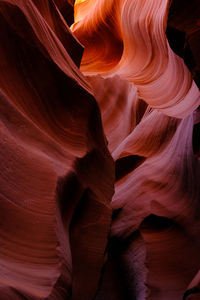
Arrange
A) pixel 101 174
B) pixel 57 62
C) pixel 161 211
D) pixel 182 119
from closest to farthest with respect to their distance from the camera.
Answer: pixel 57 62 → pixel 101 174 → pixel 161 211 → pixel 182 119

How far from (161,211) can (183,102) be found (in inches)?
61.8

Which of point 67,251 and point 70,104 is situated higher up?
point 70,104

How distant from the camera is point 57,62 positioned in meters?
2.47

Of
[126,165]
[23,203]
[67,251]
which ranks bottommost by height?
[126,165]

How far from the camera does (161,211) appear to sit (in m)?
3.20

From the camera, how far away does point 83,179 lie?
236 cm

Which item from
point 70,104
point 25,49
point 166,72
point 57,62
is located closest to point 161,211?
point 70,104

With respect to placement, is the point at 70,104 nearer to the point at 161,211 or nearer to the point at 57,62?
the point at 57,62

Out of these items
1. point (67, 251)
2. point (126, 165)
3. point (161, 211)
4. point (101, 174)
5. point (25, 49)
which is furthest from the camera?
point (126, 165)

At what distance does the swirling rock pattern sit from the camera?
67.7 inches

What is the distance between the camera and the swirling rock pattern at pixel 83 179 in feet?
5.64

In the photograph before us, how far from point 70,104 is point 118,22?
3898 millimetres

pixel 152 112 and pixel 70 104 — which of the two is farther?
pixel 152 112

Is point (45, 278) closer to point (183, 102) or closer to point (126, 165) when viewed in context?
point (126, 165)
